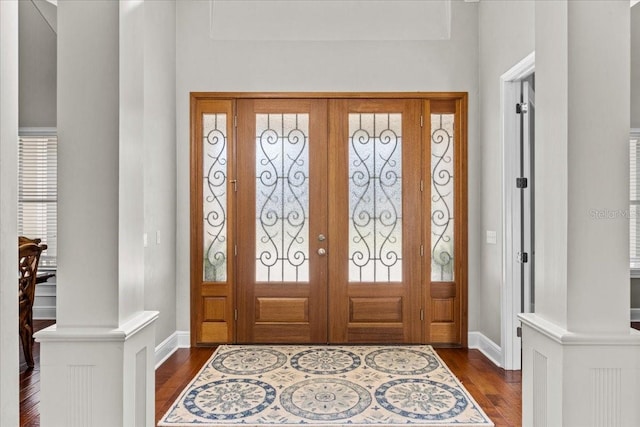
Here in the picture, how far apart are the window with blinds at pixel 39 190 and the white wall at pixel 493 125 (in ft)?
16.2

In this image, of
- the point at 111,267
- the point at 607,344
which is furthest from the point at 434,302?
the point at 111,267

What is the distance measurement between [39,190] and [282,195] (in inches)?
129

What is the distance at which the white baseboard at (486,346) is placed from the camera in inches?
152

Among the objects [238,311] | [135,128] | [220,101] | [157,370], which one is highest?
[220,101]

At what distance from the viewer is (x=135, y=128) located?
6.30 feet

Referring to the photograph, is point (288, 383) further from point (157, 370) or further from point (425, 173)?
point (425, 173)

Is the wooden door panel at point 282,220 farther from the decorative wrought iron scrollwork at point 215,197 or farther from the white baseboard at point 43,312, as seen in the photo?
the white baseboard at point 43,312

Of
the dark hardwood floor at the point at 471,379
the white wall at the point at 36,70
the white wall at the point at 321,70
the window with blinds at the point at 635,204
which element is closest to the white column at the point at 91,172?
the dark hardwood floor at the point at 471,379

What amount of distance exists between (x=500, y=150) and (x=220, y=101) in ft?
8.52

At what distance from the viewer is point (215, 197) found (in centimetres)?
443

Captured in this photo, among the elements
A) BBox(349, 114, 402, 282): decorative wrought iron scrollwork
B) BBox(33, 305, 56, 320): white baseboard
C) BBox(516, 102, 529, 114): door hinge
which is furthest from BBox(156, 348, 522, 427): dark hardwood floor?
BBox(33, 305, 56, 320): white baseboard

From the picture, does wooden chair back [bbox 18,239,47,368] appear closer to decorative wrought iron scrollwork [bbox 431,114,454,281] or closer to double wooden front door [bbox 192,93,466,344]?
double wooden front door [bbox 192,93,466,344]

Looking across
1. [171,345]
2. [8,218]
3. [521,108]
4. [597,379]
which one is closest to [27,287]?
[171,345]

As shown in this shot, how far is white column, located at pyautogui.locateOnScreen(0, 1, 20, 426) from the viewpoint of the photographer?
905 millimetres
